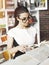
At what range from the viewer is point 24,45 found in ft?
6.91

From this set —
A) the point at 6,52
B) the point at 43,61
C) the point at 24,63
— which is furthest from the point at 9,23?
the point at 43,61

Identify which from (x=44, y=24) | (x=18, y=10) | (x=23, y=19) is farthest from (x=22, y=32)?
(x=44, y=24)

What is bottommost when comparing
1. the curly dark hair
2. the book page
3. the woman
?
the book page

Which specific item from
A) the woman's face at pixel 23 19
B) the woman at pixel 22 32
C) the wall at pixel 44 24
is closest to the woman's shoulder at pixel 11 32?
the woman at pixel 22 32

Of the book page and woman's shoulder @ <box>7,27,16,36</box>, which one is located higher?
woman's shoulder @ <box>7,27,16,36</box>

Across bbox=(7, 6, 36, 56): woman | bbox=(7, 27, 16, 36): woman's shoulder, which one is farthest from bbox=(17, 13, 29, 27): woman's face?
bbox=(7, 27, 16, 36): woman's shoulder

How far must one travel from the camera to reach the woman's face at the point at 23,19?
2.03 m

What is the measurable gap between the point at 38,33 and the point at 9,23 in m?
0.53

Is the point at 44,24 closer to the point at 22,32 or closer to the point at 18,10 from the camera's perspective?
the point at 22,32

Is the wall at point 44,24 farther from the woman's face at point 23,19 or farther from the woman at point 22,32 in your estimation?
the woman's face at point 23,19

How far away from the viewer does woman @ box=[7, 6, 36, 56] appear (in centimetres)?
197

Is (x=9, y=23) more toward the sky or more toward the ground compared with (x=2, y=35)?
more toward the sky

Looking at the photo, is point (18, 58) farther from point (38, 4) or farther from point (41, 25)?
point (38, 4)

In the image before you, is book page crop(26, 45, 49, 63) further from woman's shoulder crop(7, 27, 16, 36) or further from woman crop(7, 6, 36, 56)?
woman's shoulder crop(7, 27, 16, 36)
